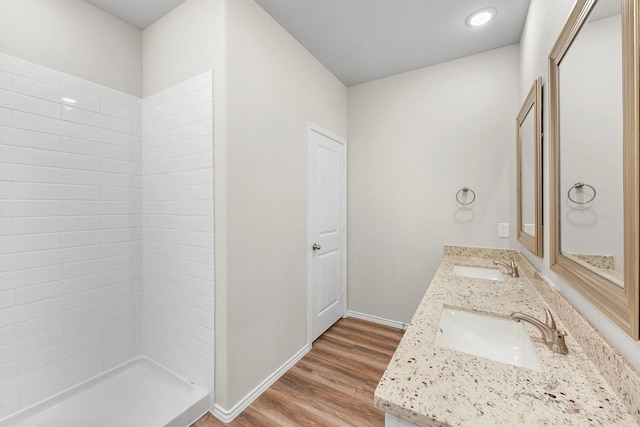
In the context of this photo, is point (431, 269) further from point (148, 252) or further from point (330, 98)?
point (148, 252)

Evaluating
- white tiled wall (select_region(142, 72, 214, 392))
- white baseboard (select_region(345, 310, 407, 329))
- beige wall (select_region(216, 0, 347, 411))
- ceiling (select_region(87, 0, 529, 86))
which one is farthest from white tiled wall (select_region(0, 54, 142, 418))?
white baseboard (select_region(345, 310, 407, 329))

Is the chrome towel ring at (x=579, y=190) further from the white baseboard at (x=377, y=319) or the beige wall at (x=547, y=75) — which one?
the white baseboard at (x=377, y=319)

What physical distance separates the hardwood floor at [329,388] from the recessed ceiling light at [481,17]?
9.03ft

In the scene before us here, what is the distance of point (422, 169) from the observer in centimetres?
271

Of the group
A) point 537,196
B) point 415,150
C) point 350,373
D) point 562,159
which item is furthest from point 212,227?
point 415,150

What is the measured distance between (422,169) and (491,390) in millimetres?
2285

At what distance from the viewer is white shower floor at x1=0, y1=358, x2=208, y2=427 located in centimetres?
156

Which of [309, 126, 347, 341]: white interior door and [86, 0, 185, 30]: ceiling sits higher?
[86, 0, 185, 30]: ceiling

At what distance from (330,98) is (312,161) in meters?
0.79

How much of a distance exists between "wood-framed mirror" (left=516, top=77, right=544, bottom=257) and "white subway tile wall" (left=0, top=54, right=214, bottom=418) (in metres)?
1.88

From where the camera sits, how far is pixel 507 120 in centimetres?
234

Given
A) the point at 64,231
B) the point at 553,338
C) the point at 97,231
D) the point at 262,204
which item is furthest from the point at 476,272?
the point at 64,231

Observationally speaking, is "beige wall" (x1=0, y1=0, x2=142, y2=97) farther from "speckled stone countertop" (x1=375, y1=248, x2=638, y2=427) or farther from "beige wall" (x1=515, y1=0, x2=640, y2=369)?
"beige wall" (x1=515, y1=0, x2=640, y2=369)

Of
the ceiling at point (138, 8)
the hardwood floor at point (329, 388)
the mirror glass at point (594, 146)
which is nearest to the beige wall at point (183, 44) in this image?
the ceiling at point (138, 8)
